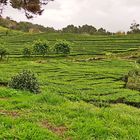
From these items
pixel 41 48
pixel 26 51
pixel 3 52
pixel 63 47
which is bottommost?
pixel 26 51

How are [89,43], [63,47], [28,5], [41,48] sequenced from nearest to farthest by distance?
[28,5], [41,48], [63,47], [89,43]

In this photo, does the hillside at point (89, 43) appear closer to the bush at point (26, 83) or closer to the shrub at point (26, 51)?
the shrub at point (26, 51)

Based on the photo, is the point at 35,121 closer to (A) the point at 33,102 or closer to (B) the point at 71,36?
(A) the point at 33,102

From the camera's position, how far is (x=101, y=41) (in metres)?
99.6

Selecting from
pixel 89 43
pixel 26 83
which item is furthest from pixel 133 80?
pixel 89 43

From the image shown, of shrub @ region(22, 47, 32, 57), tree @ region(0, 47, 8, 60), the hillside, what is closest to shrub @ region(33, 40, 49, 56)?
shrub @ region(22, 47, 32, 57)

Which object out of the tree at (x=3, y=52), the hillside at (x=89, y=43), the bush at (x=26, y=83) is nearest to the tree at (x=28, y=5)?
the bush at (x=26, y=83)

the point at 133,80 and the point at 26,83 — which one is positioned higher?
the point at 26,83

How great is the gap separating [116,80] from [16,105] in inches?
1124

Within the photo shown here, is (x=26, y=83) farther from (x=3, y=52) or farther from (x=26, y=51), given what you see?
(x=26, y=51)

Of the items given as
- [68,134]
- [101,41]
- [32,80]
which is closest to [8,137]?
[68,134]

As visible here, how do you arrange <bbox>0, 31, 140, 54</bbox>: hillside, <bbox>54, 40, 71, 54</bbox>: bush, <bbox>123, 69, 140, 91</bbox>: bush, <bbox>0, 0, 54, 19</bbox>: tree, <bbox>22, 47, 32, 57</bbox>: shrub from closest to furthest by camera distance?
<bbox>0, 0, 54, 19</bbox>: tree
<bbox>123, 69, 140, 91</bbox>: bush
<bbox>22, 47, 32, 57</bbox>: shrub
<bbox>54, 40, 71, 54</bbox>: bush
<bbox>0, 31, 140, 54</bbox>: hillside

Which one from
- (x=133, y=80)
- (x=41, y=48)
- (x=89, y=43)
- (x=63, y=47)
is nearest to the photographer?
(x=133, y=80)

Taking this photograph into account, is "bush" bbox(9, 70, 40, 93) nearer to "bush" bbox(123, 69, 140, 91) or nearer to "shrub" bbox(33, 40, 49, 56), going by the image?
"bush" bbox(123, 69, 140, 91)
